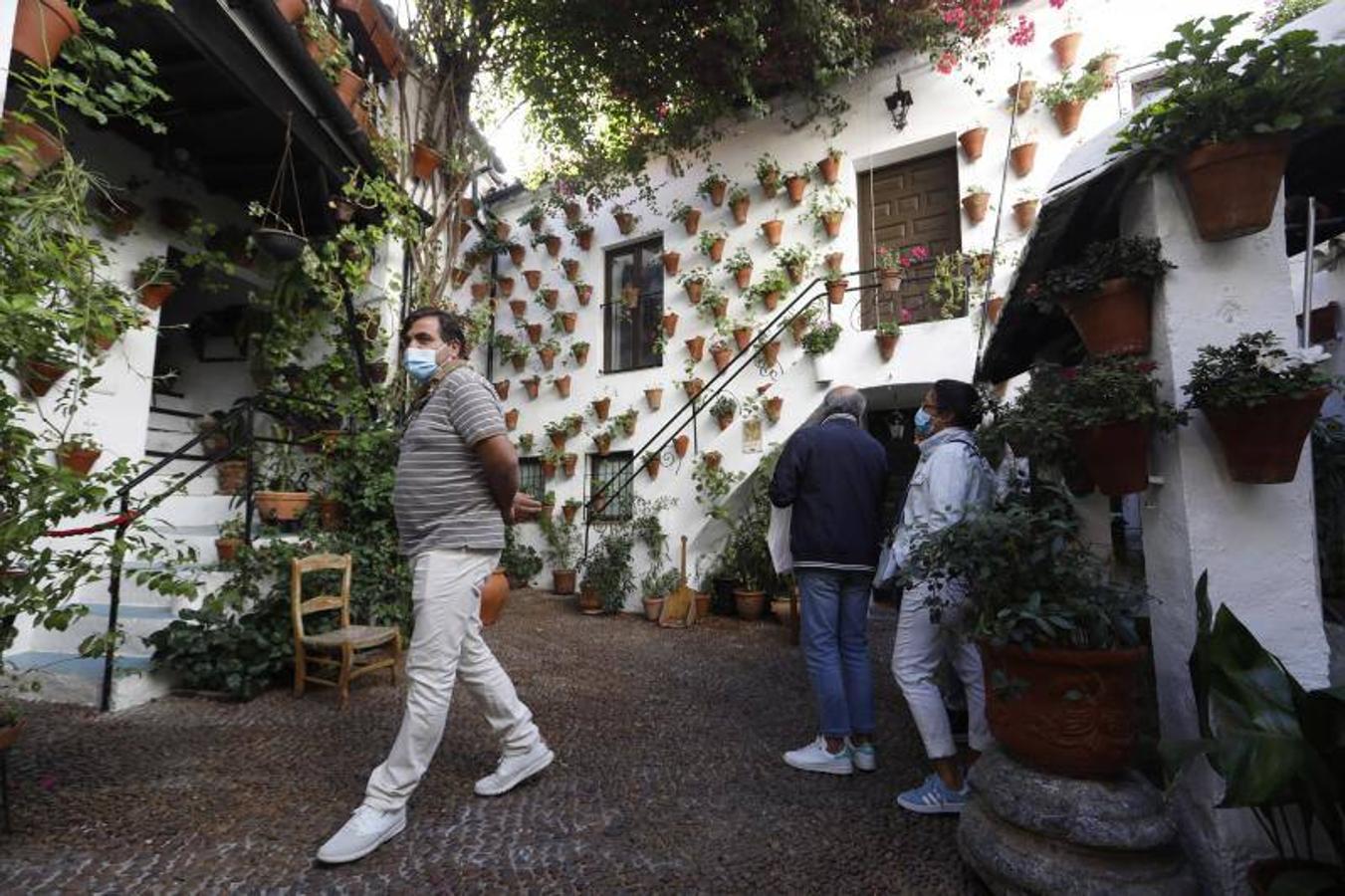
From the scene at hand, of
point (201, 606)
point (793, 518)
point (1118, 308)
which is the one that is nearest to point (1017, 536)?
point (1118, 308)

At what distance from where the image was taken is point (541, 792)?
269 cm

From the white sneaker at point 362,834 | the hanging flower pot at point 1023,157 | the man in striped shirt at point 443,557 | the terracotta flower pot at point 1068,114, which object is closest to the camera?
the white sneaker at point 362,834

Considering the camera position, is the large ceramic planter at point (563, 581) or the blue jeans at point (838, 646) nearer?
the blue jeans at point (838, 646)

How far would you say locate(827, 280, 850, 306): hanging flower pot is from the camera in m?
6.62

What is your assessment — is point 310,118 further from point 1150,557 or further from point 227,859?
point 1150,557

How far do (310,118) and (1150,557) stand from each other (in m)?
5.69

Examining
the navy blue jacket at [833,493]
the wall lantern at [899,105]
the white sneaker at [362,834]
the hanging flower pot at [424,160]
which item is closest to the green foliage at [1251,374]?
the navy blue jacket at [833,493]

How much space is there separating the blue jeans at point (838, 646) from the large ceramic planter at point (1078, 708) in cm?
102

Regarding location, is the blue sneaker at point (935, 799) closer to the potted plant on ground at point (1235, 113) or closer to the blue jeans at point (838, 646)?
the blue jeans at point (838, 646)

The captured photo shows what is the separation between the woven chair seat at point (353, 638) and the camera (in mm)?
3898

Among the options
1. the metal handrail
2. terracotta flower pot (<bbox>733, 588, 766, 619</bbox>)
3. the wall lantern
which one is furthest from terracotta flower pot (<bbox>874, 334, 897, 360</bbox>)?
terracotta flower pot (<bbox>733, 588, 766, 619</bbox>)

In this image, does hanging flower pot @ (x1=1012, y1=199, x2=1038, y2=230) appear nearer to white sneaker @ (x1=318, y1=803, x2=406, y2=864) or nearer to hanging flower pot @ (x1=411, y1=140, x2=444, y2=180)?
hanging flower pot @ (x1=411, y1=140, x2=444, y2=180)

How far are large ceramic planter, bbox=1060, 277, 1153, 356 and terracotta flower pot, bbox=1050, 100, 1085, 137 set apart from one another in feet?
16.9

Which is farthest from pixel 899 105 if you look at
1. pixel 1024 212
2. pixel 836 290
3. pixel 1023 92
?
pixel 836 290
